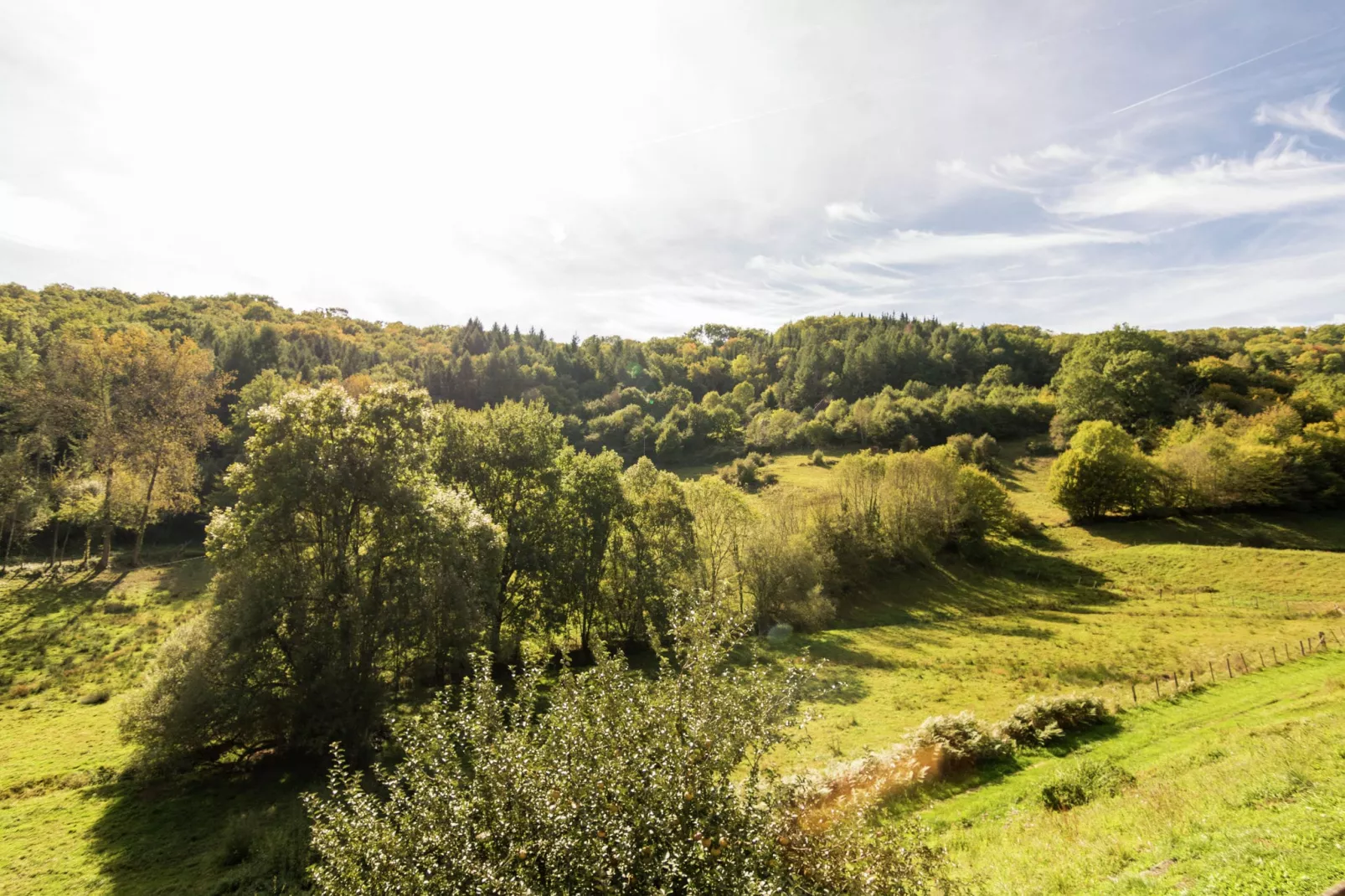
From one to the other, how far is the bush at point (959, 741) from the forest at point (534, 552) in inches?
14.2

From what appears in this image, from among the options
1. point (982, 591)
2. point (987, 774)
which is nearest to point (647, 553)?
point (987, 774)

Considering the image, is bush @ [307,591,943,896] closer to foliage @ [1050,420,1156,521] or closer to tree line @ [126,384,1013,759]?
tree line @ [126,384,1013,759]

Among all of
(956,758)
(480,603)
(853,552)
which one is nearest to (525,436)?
(480,603)

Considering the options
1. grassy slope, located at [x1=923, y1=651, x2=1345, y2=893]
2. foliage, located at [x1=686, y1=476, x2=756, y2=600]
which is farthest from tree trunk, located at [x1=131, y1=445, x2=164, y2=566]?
grassy slope, located at [x1=923, y1=651, x2=1345, y2=893]

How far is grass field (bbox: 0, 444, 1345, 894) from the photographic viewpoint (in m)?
12.5

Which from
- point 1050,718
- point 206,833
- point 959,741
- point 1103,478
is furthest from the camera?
point 1103,478

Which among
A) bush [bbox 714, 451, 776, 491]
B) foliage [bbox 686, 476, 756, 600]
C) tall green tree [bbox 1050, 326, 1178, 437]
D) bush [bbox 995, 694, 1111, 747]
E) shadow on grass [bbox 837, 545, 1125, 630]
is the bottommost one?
shadow on grass [bbox 837, 545, 1125, 630]

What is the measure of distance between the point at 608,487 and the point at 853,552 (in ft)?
112

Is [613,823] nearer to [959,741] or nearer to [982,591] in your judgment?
[959,741]

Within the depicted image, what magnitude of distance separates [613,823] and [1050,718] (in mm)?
23338

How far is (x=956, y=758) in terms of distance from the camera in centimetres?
2042

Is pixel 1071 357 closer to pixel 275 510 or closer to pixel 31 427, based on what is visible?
→ pixel 275 510

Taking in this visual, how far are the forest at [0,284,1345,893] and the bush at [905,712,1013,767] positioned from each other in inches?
14.2

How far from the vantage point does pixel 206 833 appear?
17.5 m
